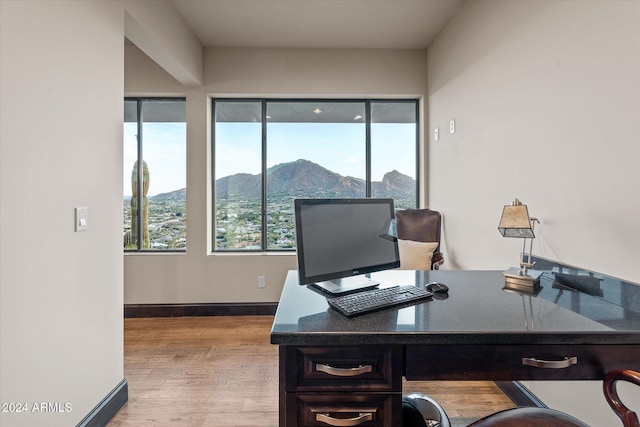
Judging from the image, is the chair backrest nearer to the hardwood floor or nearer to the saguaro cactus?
the hardwood floor

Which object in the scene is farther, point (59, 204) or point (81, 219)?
point (81, 219)

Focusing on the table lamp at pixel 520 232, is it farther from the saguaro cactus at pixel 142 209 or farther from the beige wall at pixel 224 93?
the saguaro cactus at pixel 142 209

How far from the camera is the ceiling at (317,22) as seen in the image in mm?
2686

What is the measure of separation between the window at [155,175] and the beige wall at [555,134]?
2871 millimetres

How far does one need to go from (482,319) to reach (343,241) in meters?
0.60

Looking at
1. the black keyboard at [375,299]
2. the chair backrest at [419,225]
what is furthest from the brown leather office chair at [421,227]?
the black keyboard at [375,299]

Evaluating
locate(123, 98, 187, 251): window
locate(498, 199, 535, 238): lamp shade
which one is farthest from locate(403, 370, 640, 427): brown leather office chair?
locate(123, 98, 187, 251): window

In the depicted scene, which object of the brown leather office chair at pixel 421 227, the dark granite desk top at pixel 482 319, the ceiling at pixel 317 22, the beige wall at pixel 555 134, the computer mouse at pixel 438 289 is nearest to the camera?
the dark granite desk top at pixel 482 319

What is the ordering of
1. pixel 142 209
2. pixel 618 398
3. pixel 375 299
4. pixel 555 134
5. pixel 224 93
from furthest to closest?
pixel 142 209 → pixel 224 93 → pixel 555 134 → pixel 375 299 → pixel 618 398

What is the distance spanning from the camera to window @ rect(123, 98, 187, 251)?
3.52 meters

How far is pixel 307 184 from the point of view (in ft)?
11.9

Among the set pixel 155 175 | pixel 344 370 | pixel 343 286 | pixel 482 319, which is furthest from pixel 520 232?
pixel 155 175

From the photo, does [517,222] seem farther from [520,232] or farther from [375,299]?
[375,299]

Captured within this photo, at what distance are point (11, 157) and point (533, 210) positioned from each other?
8.20 feet
